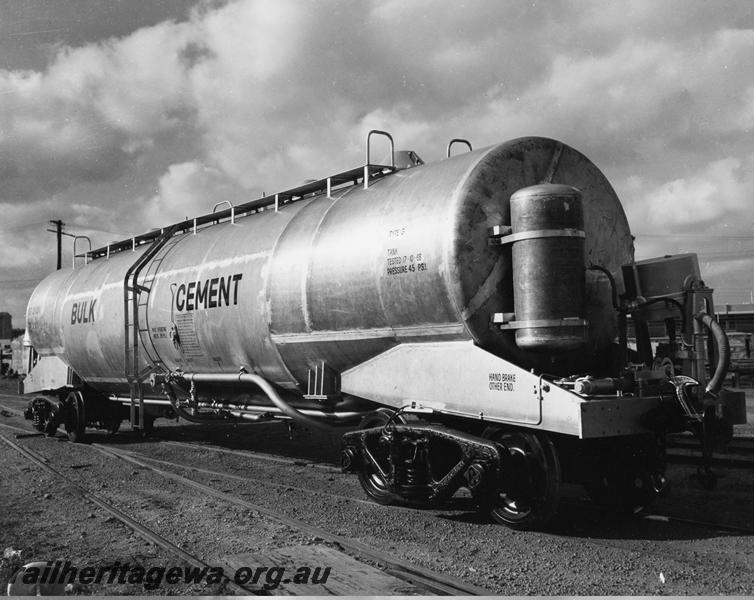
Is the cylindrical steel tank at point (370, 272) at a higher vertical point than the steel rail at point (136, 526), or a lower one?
higher

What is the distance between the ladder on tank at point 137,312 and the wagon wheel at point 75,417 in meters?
2.55

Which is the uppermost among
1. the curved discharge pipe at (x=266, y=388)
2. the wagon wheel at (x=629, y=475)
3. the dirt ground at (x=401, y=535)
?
the curved discharge pipe at (x=266, y=388)

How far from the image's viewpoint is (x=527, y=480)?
6148 millimetres

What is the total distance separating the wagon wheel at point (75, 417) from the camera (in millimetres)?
14062

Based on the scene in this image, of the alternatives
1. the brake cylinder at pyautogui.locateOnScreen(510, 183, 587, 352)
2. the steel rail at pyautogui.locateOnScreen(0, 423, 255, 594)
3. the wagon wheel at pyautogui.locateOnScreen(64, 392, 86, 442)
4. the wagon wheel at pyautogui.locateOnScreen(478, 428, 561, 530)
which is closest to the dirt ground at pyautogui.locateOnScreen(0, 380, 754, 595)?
the steel rail at pyautogui.locateOnScreen(0, 423, 255, 594)

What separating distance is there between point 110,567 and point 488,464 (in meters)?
3.18

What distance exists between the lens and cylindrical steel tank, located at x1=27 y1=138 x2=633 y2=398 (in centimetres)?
657

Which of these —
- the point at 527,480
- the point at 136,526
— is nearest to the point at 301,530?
the point at 136,526

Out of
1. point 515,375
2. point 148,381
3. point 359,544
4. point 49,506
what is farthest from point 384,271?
point 148,381

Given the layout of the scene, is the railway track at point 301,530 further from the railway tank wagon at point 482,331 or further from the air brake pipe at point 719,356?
the air brake pipe at point 719,356

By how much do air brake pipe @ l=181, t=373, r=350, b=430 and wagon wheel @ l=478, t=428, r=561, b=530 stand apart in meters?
2.67

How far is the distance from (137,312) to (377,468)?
5910mm

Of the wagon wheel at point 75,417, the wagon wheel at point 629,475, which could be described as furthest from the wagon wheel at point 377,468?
the wagon wheel at point 75,417

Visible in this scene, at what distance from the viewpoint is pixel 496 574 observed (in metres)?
5.18
